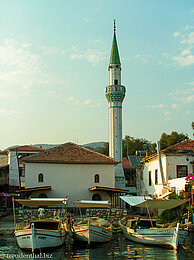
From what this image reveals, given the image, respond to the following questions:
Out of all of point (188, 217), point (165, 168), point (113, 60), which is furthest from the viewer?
point (113, 60)

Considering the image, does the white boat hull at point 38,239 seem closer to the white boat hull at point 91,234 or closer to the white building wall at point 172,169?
the white boat hull at point 91,234

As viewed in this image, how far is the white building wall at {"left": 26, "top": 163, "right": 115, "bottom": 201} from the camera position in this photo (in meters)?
29.8

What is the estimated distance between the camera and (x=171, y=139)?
194 feet

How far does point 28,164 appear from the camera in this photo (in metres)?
29.8

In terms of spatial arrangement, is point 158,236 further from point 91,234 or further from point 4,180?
point 4,180

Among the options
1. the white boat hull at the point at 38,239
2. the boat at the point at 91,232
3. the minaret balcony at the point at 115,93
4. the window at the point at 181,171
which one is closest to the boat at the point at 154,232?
the boat at the point at 91,232

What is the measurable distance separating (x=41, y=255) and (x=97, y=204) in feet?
20.0

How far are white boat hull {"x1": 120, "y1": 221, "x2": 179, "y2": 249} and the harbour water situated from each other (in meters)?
0.29

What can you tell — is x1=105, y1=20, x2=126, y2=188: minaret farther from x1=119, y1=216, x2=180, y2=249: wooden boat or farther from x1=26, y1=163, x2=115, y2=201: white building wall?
x1=119, y1=216, x2=180, y2=249: wooden boat

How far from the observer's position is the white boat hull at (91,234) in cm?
1653

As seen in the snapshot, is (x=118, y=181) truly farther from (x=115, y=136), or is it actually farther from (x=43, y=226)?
(x=43, y=226)

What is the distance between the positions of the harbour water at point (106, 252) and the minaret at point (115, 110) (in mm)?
23583

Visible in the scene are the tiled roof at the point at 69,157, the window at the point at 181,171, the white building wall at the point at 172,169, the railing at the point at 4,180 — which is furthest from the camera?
the railing at the point at 4,180

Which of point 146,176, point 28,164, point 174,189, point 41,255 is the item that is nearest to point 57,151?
point 28,164
